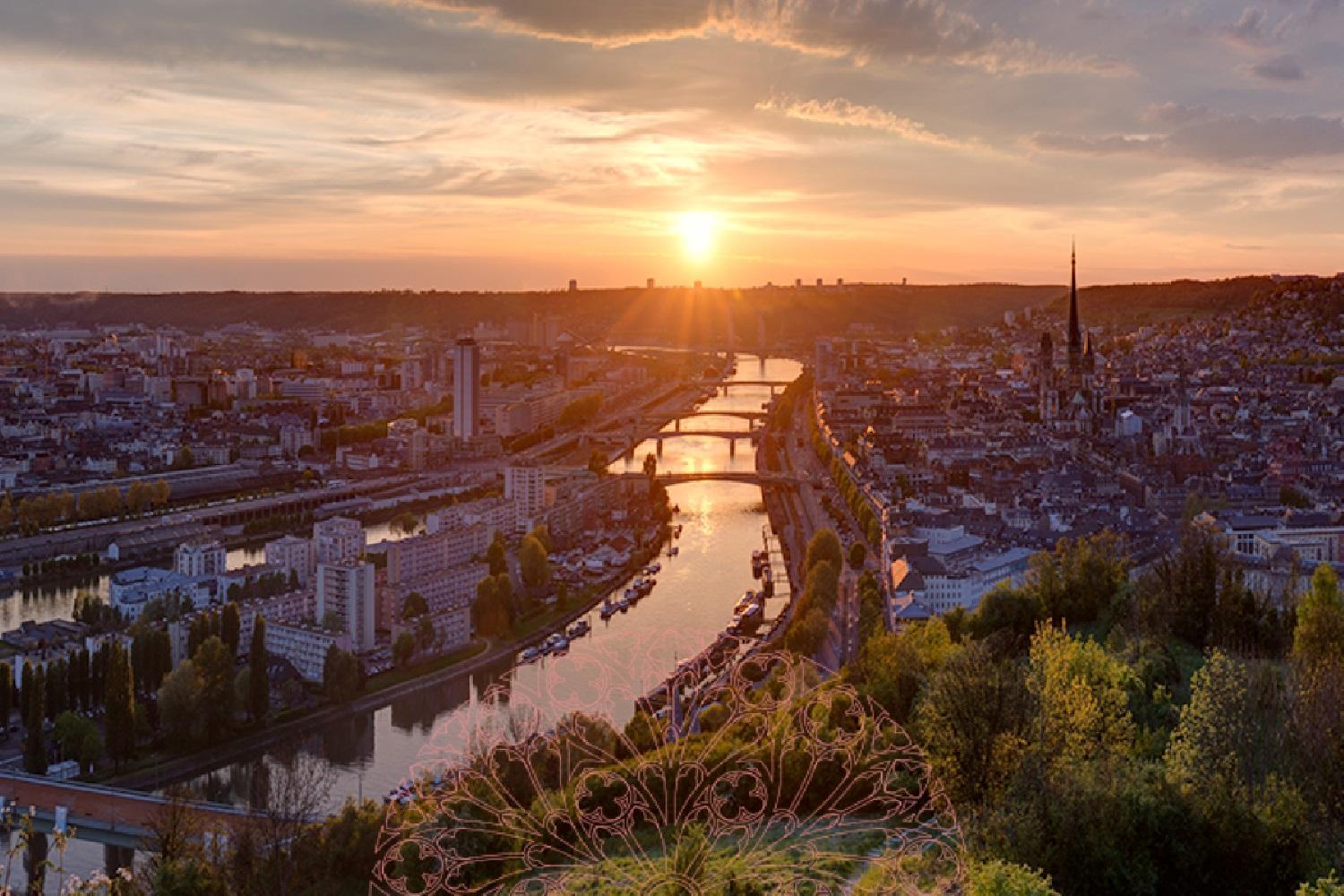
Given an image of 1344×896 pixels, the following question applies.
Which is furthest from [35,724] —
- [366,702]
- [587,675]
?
[587,675]

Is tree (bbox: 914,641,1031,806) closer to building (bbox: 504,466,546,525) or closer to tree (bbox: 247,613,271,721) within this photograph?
tree (bbox: 247,613,271,721)

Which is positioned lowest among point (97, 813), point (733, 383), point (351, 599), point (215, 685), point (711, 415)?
point (97, 813)

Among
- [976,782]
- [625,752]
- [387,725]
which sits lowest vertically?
[387,725]

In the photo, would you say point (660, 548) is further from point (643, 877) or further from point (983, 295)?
point (983, 295)

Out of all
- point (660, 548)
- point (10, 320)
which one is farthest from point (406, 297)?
point (660, 548)

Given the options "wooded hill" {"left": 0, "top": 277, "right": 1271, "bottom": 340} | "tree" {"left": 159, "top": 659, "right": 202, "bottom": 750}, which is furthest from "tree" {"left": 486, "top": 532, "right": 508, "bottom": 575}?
"wooded hill" {"left": 0, "top": 277, "right": 1271, "bottom": 340}

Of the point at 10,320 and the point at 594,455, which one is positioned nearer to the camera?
the point at 594,455

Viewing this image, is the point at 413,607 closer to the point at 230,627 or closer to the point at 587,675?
the point at 230,627
